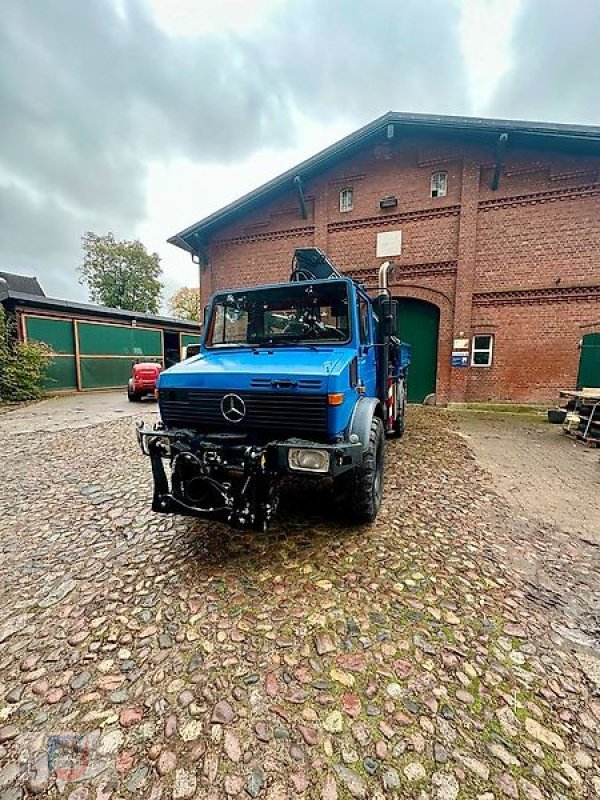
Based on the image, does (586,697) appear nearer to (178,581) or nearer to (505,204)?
(178,581)

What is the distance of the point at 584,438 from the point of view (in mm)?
6945

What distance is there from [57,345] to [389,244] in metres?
12.9

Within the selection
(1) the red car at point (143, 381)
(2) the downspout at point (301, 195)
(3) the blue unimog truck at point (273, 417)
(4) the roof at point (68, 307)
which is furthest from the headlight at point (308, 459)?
(4) the roof at point (68, 307)

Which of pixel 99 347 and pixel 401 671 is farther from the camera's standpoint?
pixel 99 347

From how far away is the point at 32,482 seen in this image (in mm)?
4852

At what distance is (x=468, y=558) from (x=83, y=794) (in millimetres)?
2756

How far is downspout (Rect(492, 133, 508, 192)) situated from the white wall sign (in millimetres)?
2529

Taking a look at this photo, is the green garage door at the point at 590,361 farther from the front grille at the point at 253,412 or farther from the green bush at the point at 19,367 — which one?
the green bush at the point at 19,367

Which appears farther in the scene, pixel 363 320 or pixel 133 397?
pixel 133 397

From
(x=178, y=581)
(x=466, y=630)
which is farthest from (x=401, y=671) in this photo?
(x=178, y=581)

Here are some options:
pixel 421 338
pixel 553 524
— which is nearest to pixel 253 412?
pixel 553 524

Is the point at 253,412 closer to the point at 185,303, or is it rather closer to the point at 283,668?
the point at 283,668

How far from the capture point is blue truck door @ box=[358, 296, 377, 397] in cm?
359

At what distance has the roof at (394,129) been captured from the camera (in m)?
8.39
